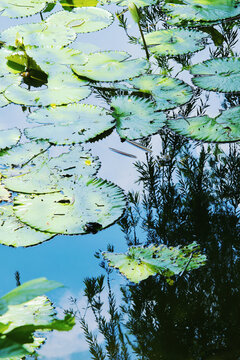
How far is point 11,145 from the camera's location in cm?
155

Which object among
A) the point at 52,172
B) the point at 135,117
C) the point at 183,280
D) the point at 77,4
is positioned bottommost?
the point at 183,280

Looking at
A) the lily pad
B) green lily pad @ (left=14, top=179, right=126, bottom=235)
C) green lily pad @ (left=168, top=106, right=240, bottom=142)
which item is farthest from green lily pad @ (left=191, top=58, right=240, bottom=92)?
the lily pad

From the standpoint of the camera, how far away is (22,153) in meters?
1.50

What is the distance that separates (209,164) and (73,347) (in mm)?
790

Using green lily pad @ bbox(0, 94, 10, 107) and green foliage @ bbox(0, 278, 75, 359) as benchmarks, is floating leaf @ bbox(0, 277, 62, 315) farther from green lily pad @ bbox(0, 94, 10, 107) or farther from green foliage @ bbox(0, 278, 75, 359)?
green lily pad @ bbox(0, 94, 10, 107)

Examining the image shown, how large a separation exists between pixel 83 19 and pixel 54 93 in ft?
3.07

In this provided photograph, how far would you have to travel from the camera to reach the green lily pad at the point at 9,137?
1559 millimetres

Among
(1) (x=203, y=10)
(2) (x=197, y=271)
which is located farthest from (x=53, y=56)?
(2) (x=197, y=271)

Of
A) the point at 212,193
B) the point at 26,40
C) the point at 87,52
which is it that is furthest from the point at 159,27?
the point at 212,193

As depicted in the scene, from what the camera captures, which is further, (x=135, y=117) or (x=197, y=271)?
(x=135, y=117)

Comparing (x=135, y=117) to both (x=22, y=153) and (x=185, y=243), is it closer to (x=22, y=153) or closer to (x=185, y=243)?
(x=22, y=153)

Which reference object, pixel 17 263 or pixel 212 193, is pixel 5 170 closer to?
pixel 17 263

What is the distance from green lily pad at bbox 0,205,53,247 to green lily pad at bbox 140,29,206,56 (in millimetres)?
1213

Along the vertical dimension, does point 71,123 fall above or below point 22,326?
above
